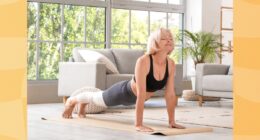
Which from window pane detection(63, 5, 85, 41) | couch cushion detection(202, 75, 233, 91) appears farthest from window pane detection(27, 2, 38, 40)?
couch cushion detection(202, 75, 233, 91)

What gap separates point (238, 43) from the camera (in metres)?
0.98

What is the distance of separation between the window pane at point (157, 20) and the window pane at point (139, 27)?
143 mm

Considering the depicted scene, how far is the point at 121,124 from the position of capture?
4129 mm

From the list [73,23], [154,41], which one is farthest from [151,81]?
[73,23]

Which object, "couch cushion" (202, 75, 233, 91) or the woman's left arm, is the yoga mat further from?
"couch cushion" (202, 75, 233, 91)

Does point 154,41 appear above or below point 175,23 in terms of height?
below

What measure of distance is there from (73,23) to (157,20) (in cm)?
183

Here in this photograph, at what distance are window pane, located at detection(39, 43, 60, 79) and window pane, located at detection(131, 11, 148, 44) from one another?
1.56 metres

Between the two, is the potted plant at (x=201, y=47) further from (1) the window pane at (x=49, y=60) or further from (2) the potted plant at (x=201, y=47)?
(1) the window pane at (x=49, y=60)

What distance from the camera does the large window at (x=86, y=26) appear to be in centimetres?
716

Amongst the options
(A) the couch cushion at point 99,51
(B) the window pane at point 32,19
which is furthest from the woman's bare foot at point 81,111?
(B) the window pane at point 32,19

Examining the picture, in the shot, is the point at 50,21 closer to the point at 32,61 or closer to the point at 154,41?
the point at 32,61

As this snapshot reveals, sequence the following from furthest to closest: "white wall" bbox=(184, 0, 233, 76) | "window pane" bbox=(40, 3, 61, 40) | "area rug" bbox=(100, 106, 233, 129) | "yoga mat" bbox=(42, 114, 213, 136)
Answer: "white wall" bbox=(184, 0, 233, 76), "window pane" bbox=(40, 3, 61, 40), "area rug" bbox=(100, 106, 233, 129), "yoga mat" bbox=(42, 114, 213, 136)

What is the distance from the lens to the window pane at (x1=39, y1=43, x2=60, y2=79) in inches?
284
